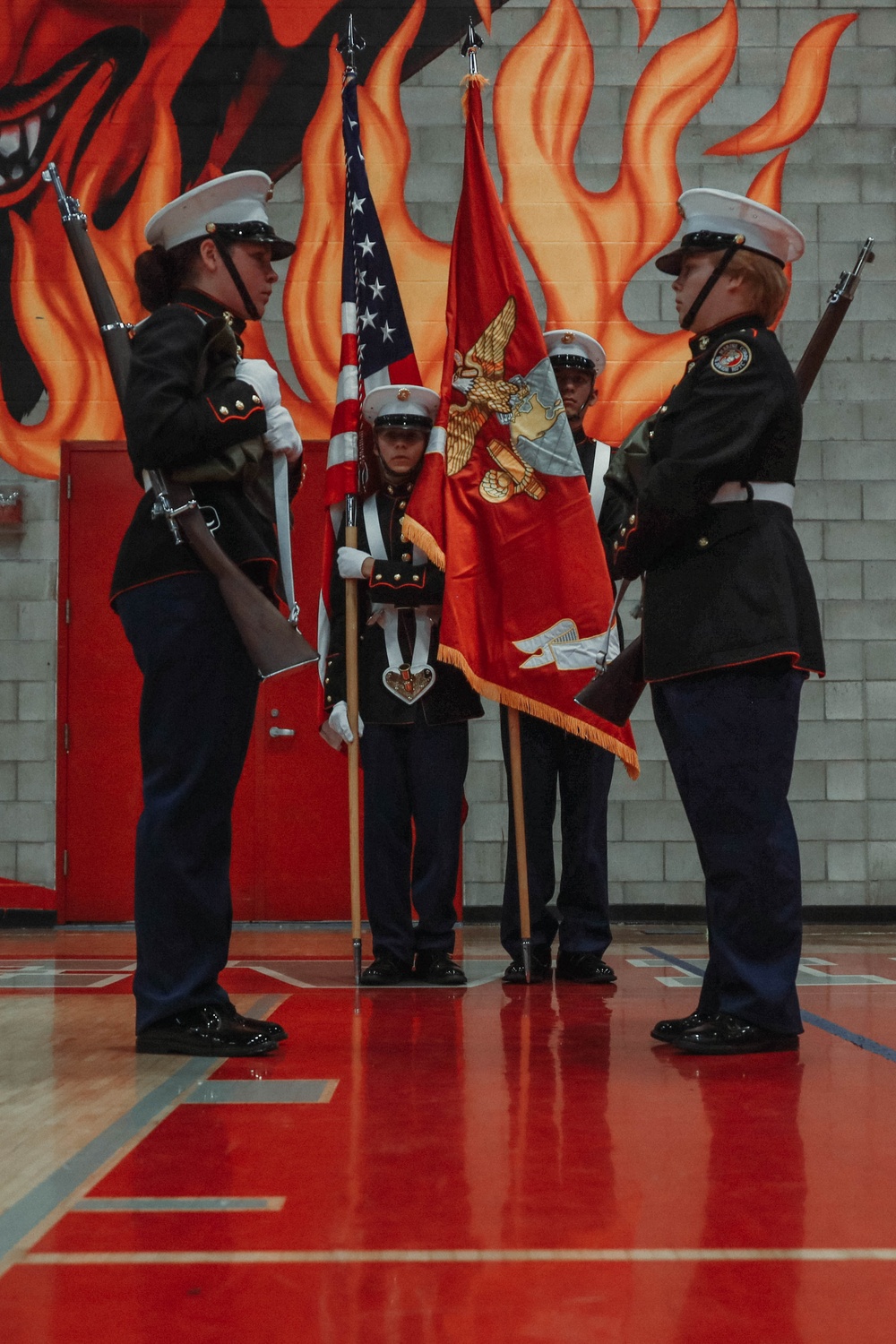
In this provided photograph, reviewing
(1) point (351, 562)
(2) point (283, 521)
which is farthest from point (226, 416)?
(1) point (351, 562)

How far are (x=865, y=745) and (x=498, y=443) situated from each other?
8.48 ft

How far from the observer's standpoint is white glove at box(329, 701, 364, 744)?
138 inches

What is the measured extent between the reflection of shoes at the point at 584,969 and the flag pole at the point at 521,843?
0.45 ft

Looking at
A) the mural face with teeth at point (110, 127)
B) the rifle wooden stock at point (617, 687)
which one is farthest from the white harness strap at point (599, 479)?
the mural face with teeth at point (110, 127)

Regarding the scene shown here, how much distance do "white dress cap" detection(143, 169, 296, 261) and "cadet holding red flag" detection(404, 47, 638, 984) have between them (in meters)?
1.06

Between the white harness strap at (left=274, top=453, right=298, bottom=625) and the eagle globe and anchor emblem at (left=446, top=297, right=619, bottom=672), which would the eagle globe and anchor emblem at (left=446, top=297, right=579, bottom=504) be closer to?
the eagle globe and anchor emblem at (left=446, top=297, right=619, bottom=672)

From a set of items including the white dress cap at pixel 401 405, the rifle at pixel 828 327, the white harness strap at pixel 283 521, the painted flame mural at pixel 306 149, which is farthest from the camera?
the painted flame mural at pixel 306 149

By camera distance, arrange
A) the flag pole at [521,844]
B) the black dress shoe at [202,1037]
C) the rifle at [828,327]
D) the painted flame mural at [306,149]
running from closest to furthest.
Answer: the black dress shoe at [202,1037] < the rifle at [828,327] < the flag pole at [521,844] < the painted flame mural at [306,149]

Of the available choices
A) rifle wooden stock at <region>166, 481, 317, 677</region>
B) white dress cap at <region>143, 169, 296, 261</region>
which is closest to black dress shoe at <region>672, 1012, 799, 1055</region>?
rifle wooden stock at <region>166, 481, 317, 677</region>

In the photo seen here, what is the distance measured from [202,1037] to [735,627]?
1173 millimetres

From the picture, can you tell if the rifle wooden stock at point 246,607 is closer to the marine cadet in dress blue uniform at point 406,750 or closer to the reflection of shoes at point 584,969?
the marine cadet in dress blue uniform at point 406,750

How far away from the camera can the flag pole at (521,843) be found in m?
3.33

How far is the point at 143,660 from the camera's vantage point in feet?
7.89

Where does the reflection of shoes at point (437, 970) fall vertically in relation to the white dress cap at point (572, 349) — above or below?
below
